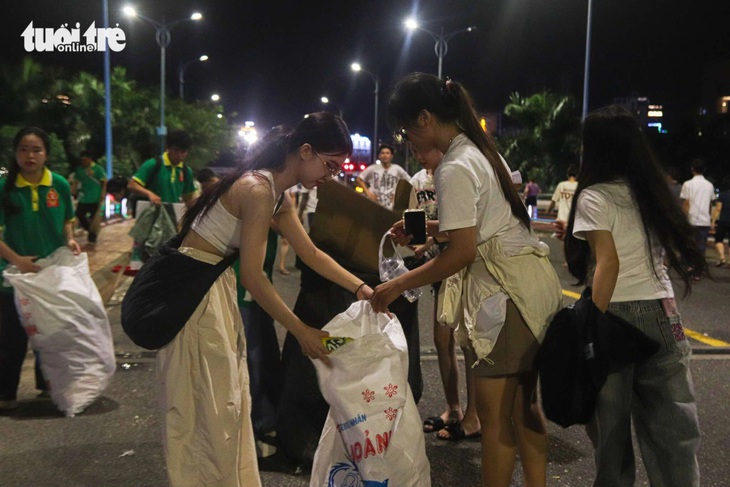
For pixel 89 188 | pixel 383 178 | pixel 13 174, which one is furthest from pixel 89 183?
pixel 13 174

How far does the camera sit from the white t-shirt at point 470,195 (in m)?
2.52

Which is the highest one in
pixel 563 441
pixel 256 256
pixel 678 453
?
pixel 256 256

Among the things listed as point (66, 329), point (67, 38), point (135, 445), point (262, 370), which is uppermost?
point (67, 38)

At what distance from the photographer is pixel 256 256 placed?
2.64 metres

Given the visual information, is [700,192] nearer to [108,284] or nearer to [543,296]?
[108,284]

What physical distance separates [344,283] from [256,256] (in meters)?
0.64

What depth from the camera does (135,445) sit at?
13.0 ft

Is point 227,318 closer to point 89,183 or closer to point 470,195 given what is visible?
point 470,195

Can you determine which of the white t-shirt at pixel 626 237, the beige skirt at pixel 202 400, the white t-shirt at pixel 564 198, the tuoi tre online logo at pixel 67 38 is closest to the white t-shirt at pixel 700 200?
the white t-shirt at pixel 564 198

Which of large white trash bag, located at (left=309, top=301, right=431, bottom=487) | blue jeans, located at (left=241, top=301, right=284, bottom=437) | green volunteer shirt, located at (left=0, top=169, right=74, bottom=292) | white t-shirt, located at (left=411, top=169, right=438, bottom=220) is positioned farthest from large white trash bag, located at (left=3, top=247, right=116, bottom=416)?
large white trash bag, located at (left=309, top=301, right=431, bottom=487)

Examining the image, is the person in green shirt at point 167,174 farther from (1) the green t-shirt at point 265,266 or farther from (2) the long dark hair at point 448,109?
(2) the long dark hair at point 448,109

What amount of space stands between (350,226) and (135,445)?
1692 mm

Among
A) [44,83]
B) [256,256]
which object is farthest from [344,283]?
[44,83]

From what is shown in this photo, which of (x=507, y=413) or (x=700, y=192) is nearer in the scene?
(x=507, y=413)
